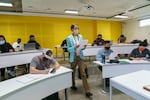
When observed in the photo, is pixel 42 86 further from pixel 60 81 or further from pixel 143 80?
pixel 143 80

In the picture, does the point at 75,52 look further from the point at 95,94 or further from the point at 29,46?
the point at 29,46

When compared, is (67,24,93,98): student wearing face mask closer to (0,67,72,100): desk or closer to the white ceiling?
(0,67,72,100): desk

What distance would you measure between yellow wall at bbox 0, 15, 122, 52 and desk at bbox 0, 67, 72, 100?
22.3ft

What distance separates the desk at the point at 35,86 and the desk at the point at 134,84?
894 mm

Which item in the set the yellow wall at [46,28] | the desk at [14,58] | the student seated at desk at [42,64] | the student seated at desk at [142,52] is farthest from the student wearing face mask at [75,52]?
the yellow wall at [46,28]

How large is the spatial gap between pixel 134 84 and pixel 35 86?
1.27m

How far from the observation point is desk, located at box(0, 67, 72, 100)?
1.83 m

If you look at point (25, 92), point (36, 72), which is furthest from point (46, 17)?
point (25, 92)

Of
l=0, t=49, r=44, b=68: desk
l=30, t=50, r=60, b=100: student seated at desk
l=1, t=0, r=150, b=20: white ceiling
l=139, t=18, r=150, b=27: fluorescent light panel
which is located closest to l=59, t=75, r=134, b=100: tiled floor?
l=30, t=50, r=60, b=100: student seated at desk

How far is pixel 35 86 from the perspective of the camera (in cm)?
214

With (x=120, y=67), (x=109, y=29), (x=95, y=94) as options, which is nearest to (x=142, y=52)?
(x=120, y=67)

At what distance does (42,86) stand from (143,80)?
136 cm

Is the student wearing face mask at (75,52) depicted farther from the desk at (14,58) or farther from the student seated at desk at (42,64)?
the desk at (14,58)

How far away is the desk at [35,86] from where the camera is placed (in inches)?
71.9
